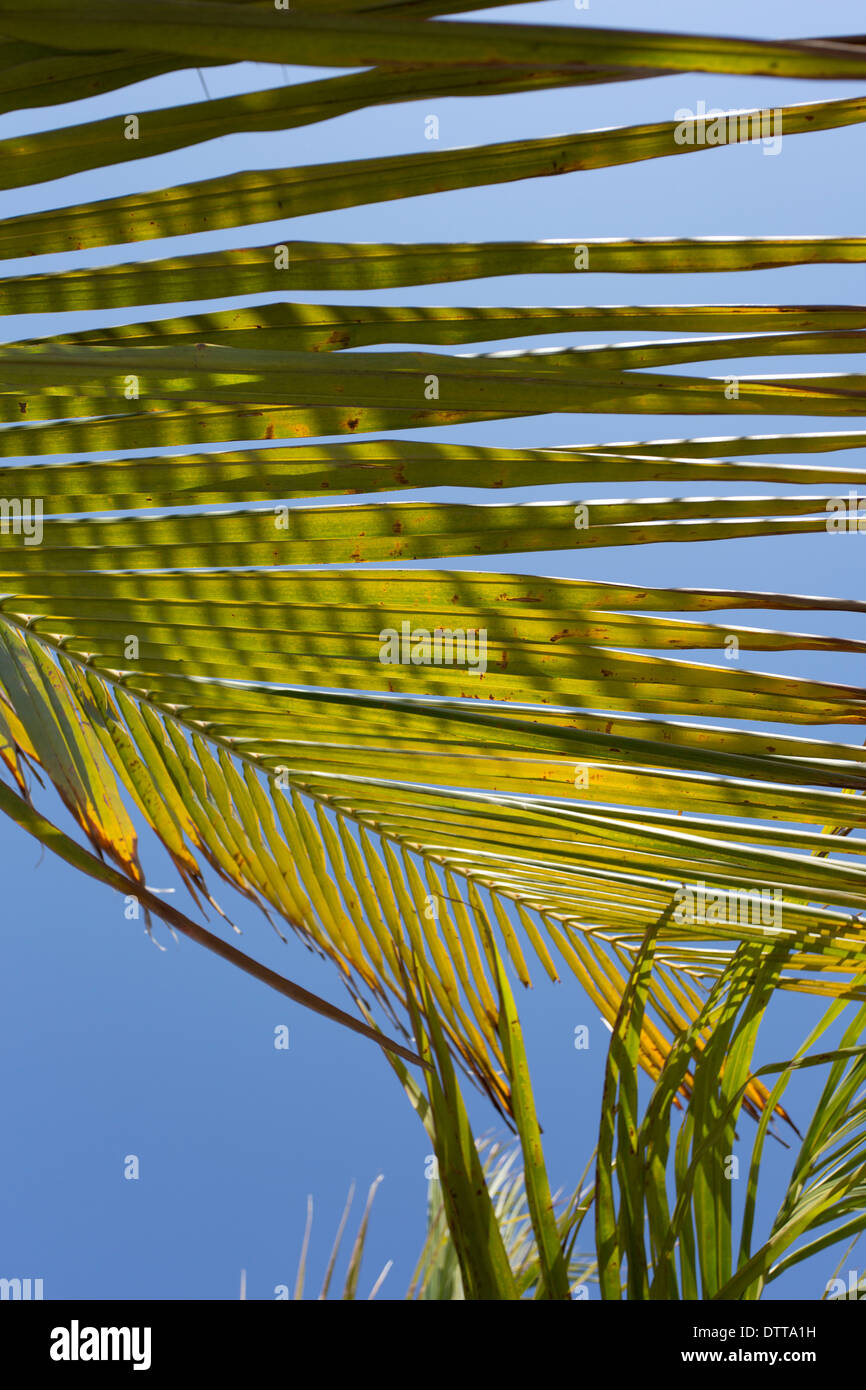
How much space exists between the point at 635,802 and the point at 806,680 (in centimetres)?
21

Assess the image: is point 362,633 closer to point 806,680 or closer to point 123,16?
point 806,680

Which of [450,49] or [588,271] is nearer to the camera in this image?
[450,49]

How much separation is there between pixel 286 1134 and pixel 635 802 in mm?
8462

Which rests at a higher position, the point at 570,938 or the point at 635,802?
the point at 635,802

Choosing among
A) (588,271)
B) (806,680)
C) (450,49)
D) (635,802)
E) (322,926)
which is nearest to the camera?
(450,49)

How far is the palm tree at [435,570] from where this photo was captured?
0.52 metres

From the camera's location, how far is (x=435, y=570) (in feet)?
2.44

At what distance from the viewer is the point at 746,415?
2.03 feet

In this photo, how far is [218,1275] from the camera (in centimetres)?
764

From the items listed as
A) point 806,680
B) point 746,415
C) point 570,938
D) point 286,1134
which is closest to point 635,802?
point 806,680

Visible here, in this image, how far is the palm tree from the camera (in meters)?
0.52

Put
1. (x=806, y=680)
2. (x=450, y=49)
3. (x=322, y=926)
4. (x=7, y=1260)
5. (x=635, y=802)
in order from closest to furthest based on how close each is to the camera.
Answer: (x=450, y=49), (x=806, y=680), (x=635, y=802), (x=322, y=926), (x=7, y=1260)
